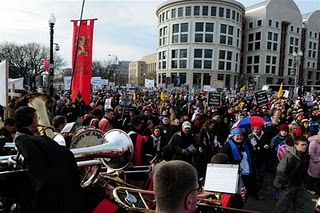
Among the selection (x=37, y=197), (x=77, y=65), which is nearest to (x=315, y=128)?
(x=77, y=65)

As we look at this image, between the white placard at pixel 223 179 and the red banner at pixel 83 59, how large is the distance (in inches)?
327

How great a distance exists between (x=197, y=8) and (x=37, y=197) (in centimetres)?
8508

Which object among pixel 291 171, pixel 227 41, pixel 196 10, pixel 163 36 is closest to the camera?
pixel 291 171

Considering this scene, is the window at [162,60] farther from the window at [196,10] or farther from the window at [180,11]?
the window at [196,10]

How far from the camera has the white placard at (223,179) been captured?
2.80 m

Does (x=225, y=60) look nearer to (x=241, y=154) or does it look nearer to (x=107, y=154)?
(x=241, y=154)

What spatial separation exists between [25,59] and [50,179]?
61157mm

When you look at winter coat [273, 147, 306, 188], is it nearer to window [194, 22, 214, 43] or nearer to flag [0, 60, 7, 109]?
flag [0, 60, 7, 109]

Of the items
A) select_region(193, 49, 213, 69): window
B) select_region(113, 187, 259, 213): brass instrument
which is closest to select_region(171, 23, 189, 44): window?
select_region(193, 49, 213, 69): window

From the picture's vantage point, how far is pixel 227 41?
275 ft

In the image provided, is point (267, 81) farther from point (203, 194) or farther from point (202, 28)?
point (203, 194)

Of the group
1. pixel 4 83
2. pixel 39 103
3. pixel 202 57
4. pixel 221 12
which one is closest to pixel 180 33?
pixel 202 57

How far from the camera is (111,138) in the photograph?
305 cm

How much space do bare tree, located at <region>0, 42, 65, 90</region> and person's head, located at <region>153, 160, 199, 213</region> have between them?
185 feet
